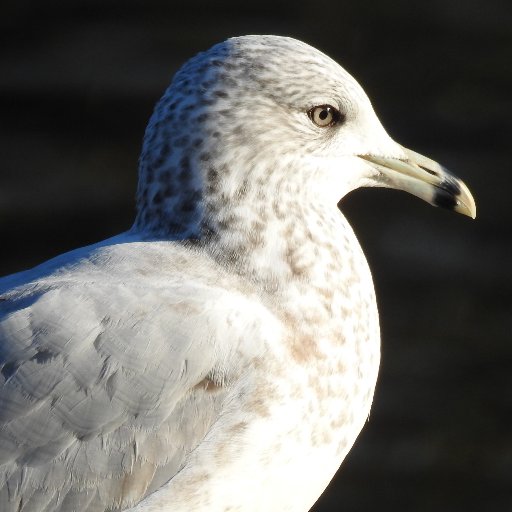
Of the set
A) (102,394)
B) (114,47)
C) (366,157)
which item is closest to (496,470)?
(114,47)

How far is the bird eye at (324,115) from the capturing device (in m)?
2.66

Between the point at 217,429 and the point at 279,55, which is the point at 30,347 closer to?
the point at 217,429

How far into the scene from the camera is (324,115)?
2670mm

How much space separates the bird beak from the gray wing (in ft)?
1.68

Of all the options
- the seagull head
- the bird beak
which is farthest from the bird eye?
the bird beak

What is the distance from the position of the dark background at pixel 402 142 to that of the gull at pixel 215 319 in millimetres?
2345

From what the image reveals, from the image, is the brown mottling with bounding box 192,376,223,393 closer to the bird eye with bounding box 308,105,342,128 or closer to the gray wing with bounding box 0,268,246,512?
the gray wing with bounding box 0,268,246,512

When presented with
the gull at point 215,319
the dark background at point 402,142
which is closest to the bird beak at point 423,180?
the gull at point 215,319

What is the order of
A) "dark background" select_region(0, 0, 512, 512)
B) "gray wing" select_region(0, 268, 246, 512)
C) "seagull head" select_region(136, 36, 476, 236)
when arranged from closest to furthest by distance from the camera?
1. "gray wing" select_region(0, 268, 246, 512)
2. "seagull head" select_region(136, 36, 476, 236)
3. "dark background" select_region(0, 0, 512, 512)

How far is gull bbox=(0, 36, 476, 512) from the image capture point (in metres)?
2.39

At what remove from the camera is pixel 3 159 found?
17.5 feet

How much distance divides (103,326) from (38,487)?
296mm

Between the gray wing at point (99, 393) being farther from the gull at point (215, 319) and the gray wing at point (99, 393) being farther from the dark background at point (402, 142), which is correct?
the dark background at point (402, 142)

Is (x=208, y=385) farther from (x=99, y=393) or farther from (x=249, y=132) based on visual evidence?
(x=249, y=132)
